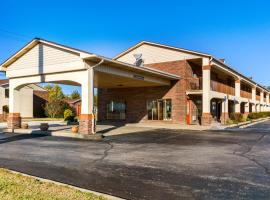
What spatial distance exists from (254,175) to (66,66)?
531 inches

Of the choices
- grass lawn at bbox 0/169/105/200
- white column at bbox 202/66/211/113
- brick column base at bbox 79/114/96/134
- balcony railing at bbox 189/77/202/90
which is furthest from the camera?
balcony railing at bbox 189/77/202/90

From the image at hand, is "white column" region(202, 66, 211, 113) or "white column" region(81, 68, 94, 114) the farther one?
"white column" region(202, 66, 211, 113)

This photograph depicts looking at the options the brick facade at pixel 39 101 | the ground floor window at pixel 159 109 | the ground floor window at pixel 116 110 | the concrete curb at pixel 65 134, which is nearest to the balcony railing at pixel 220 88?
the ground floor window at pixel 159 109

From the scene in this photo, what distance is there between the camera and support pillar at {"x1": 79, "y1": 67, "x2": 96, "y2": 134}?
1688 cm

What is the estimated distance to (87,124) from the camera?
55.3 ft

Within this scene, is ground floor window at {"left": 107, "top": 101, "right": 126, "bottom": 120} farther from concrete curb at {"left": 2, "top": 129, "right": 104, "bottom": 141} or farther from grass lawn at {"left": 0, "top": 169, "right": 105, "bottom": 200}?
grass lawn at {"left": 0, "top": 169, "right": 105, "bottom": 200}

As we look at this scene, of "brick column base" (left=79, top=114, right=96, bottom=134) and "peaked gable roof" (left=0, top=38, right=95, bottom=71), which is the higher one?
"peaked gable roof" (left=0, top=38, right=95, bottom=71)

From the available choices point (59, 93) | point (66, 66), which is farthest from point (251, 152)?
point (59, 93)

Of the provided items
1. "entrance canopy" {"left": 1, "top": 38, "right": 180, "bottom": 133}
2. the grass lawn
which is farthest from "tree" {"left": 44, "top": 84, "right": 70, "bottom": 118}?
the grass lawn

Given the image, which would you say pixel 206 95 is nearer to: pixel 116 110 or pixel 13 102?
pixel 116 110

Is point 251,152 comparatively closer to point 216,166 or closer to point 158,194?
point 216,166

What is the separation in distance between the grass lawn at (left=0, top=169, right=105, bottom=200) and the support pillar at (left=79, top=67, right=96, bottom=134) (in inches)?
398

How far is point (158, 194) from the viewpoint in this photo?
582cm

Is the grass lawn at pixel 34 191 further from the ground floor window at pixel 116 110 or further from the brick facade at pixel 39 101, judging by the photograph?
the brick facade at pixel 39 101
